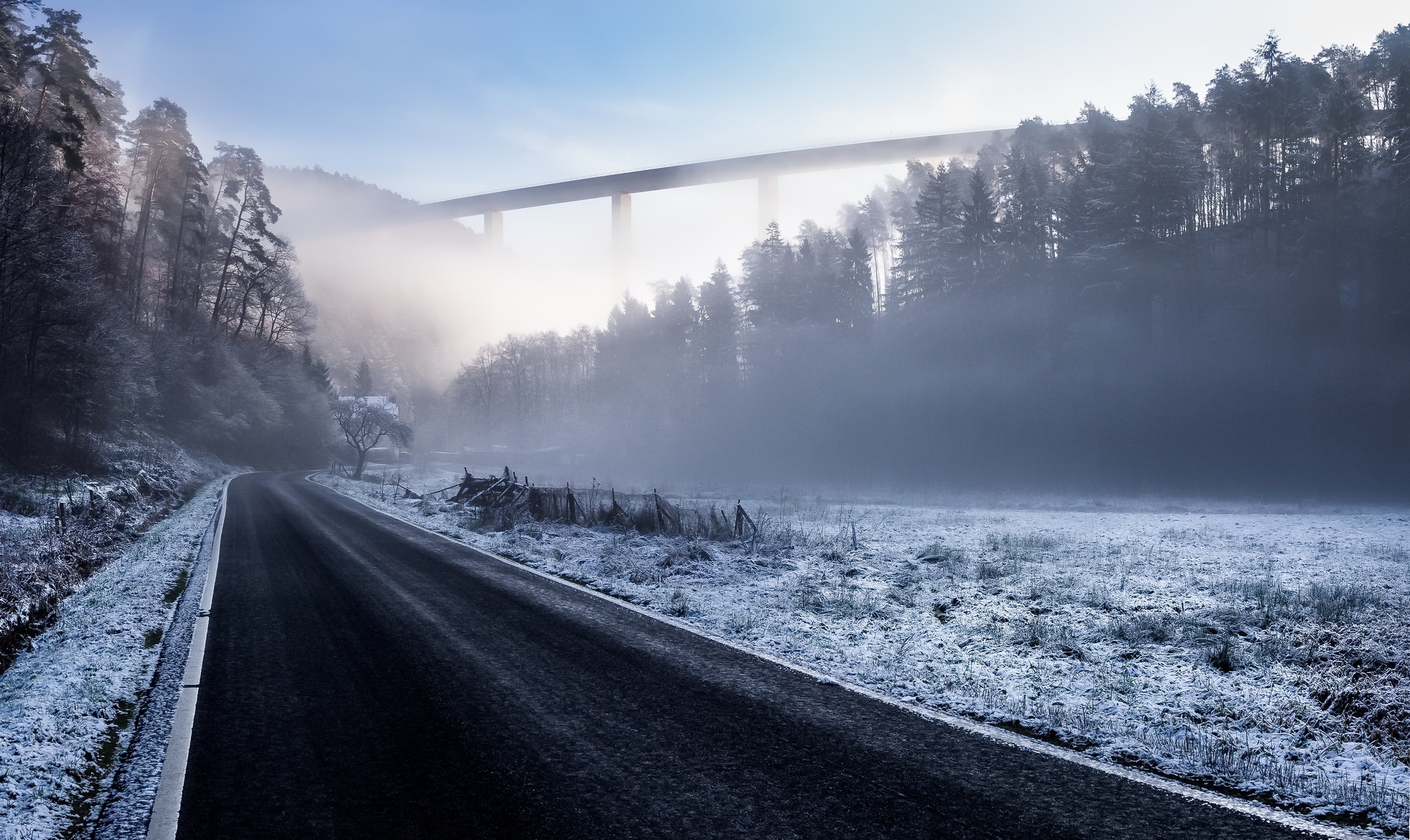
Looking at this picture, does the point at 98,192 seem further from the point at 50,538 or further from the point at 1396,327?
the point at 1396,327

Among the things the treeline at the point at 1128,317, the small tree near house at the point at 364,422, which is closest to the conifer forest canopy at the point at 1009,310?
the treeline at the point at 1128,317

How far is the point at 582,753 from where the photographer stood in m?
4.58

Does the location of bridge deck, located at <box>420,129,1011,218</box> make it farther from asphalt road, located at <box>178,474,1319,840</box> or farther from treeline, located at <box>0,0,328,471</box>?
asphalt road, located at <box>178,474,1319,840</box>

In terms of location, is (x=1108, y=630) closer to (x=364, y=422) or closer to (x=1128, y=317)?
(x=1128, y=317)

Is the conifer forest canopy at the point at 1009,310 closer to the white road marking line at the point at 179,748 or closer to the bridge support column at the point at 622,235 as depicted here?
the white road marking line at the point at 179,748

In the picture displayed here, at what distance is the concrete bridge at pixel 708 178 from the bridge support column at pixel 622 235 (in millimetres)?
132

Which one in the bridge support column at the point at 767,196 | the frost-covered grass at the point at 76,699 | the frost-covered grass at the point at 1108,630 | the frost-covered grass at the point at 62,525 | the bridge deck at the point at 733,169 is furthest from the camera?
the bridge support column at the point at 767,196

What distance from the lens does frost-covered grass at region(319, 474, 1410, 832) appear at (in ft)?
15.8

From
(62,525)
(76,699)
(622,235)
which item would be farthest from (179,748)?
(622,235)

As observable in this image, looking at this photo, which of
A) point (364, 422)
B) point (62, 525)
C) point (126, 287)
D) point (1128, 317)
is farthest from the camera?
point (364, 422)

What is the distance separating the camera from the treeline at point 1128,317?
43.5m

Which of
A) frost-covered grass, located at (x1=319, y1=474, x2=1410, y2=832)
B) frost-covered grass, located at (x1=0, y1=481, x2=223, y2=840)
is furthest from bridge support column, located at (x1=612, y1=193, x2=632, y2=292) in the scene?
frost-covered grass, located at (x1=0, y1=481, x2=223, y2=840)

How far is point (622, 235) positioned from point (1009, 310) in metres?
88.6

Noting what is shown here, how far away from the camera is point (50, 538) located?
12.8 meters
